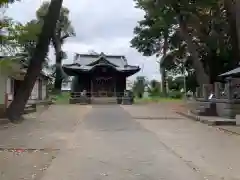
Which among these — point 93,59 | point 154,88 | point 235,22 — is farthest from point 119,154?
point 154,88

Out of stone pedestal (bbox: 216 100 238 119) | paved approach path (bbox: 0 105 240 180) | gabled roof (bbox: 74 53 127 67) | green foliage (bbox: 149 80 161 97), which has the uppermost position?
gabled roof (bbox: 74 53 127 67)

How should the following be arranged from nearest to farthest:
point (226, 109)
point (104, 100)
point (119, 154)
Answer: point (119, 154)
point (226, 109)
point (104, 100)

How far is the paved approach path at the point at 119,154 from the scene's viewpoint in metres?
7.52

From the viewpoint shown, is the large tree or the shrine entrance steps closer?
the shrine entrance steps

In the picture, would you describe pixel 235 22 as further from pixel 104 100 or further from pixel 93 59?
pixel 93 59

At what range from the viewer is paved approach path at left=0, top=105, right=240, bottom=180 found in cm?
752

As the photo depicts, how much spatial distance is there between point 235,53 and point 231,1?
3.83 m

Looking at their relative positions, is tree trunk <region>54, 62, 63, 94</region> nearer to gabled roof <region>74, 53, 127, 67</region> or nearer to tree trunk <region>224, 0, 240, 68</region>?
gabled roof <region>74, 53, 127, 67</region>

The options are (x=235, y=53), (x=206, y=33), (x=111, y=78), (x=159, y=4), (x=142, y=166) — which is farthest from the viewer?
(x=111, y=78)

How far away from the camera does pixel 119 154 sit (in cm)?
971

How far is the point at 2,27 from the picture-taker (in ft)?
39.1

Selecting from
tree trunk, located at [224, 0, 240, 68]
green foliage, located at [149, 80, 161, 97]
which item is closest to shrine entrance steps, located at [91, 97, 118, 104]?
green foliage, located at [149, 80, 161, 97]

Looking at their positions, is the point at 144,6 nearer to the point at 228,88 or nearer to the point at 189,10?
the point at 189,10

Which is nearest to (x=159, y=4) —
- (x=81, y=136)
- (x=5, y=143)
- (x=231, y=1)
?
(x=231, y=1)
